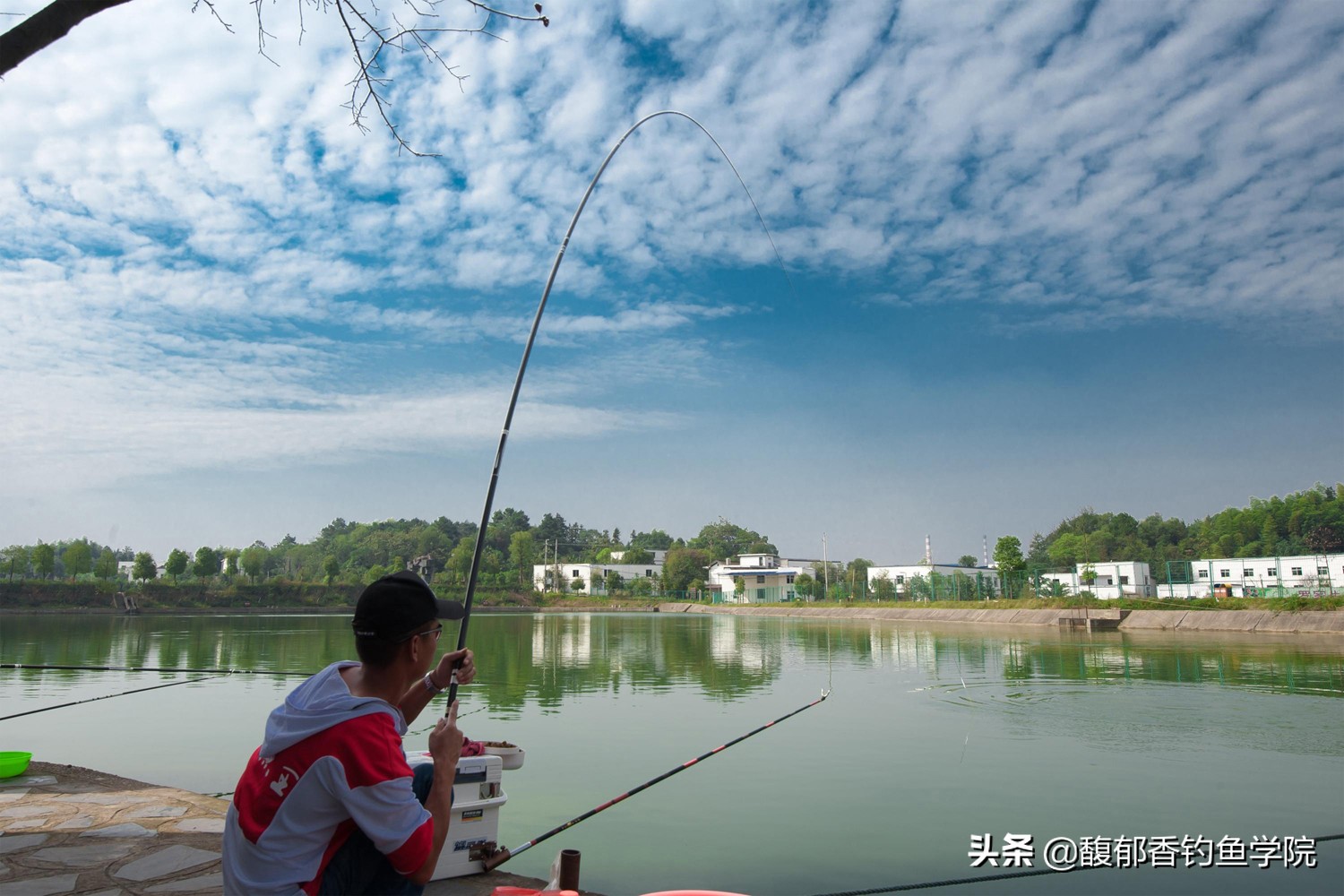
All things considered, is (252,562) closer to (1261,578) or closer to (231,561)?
(231,561)

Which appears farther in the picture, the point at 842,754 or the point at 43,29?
the point at 842,754

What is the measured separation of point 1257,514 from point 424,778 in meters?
91.4

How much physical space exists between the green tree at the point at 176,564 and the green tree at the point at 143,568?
1.01 m

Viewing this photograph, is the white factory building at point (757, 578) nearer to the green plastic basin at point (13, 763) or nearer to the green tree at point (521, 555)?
the green tree at point (521, 555)

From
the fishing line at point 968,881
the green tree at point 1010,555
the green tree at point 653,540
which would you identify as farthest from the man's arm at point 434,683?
the green tree at point 653,540

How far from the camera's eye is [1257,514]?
76.1 m

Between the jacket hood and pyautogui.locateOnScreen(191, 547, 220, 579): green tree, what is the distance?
7535cm

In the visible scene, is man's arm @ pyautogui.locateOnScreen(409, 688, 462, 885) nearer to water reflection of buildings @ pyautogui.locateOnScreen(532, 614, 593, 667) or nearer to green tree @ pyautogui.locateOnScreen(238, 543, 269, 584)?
water reflection of buildings @ pyautogui.locateOnScreen(532, 614, 593, 667)

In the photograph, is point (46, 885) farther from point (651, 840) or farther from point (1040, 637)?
point (1040, 637)

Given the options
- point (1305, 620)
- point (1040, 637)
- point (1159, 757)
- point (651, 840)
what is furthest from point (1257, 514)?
point (651, 840)

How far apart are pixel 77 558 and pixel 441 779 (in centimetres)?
7411

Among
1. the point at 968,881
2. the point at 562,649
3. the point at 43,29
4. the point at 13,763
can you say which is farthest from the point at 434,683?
the point at 562,649

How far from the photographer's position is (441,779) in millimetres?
1967

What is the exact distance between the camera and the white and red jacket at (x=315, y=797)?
5.68ft
